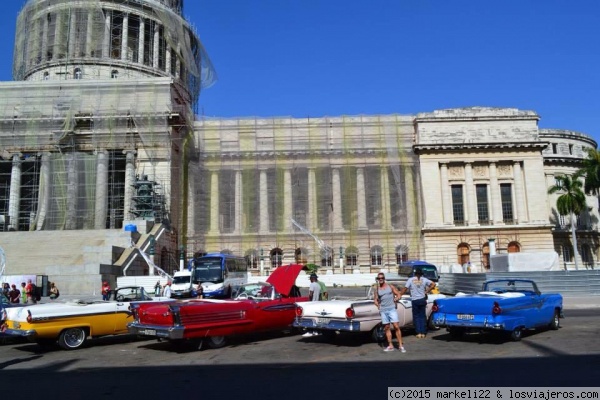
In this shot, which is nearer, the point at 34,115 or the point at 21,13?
the point at 34,115

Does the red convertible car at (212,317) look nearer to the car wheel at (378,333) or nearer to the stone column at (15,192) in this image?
the car wheel at (378,333)

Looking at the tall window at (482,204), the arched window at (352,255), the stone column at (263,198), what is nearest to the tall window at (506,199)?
the tall window at (482,204)

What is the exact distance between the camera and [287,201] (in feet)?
173

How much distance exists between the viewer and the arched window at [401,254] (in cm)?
5139

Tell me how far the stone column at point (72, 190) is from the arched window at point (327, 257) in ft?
74.8

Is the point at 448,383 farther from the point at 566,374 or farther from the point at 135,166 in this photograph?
the point at 135,166

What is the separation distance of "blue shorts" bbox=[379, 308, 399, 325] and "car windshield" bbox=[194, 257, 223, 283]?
18382 mm

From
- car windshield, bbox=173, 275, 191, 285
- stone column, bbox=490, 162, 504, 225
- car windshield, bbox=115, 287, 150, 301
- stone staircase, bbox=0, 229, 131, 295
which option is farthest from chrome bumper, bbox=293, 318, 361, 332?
stone column, bbox=490, 162, 504, 225

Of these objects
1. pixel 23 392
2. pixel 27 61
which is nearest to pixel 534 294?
pixel 23 392

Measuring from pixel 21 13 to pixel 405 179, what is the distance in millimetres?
49771

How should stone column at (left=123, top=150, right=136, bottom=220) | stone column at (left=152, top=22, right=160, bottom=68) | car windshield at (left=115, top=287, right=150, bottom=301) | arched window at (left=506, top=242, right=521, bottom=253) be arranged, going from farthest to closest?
stone column at (left=152, top=22, right=160, bottom=68), arched window at (left=506, top=242, right=521, bottom=253), stone column at (left=123, top=150, right=136, bottom=220), car windshield at (left=115, top=287, right=150, bottom=301)

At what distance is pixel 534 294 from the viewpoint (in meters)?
12.5

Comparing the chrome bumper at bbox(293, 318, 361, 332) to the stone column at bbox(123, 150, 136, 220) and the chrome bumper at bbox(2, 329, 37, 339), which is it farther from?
the stone column at bbox(123, 150, 136, 220)

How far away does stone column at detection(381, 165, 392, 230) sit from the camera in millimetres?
50719
